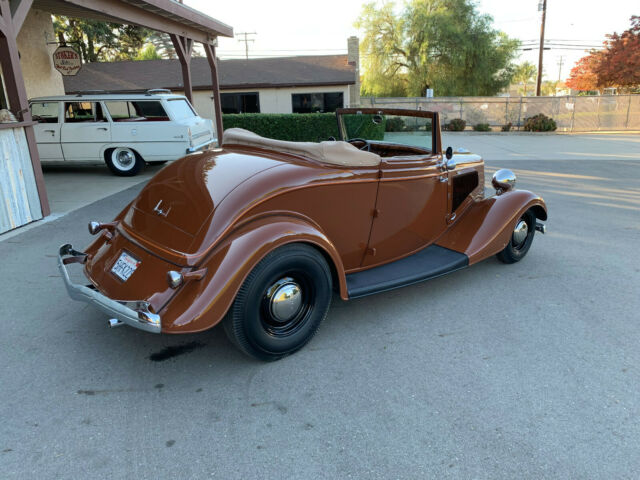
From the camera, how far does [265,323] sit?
278cm

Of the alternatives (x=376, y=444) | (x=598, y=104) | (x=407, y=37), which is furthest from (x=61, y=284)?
(x=407, y=37)

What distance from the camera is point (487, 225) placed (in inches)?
158

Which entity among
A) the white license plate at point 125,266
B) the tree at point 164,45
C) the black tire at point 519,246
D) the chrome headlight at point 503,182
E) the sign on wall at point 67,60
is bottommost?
the black tire at point 519,246

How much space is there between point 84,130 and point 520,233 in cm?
859

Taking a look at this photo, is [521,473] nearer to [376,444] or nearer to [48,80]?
[376,444]

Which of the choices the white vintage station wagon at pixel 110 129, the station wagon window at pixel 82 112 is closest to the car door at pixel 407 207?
the white vintage station wagon at pixel 110 129

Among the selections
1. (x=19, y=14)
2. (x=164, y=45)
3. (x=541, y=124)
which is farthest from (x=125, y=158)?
(x=164, y=45)

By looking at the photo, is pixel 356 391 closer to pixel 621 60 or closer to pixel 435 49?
pixel 621 60

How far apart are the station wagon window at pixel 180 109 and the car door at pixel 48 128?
2.26m

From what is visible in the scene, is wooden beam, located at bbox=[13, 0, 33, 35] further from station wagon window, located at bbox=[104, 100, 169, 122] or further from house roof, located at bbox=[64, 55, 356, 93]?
house roof, located at bbox=[64, 55, 356, 93]

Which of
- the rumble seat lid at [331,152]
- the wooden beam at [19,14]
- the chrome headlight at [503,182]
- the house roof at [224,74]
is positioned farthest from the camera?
the house roof at [224,74]

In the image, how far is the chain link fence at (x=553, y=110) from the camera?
2138 cm

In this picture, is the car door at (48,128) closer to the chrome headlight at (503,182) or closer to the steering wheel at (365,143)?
the steering wheel at (365,143)

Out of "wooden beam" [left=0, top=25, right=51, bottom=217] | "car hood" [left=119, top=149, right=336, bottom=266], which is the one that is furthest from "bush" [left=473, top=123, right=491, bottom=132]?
"car hood" [left=119, top=149, right=336, bottom=266]
